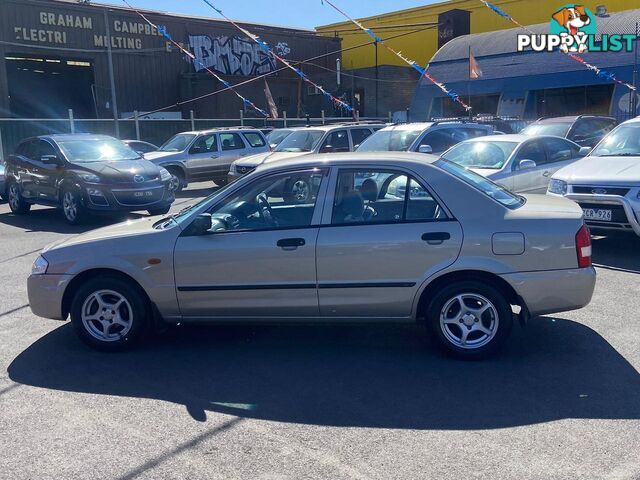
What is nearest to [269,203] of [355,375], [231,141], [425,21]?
[355,375]

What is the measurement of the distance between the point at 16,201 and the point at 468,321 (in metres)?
11.8

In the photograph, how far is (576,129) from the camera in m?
15.4

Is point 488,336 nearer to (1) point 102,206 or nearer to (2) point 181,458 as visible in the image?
(2) point 181,458

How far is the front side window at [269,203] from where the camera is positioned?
5301mm

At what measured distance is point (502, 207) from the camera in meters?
5.11

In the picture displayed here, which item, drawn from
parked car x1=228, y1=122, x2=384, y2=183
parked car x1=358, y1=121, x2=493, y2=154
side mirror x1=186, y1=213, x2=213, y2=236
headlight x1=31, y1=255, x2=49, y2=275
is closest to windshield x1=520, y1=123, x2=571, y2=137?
parked car x1=358, y1=121, x2=493, y2=154

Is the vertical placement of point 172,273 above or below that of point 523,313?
above

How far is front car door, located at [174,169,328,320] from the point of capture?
203 inches

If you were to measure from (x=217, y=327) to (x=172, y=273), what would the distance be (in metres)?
0.99

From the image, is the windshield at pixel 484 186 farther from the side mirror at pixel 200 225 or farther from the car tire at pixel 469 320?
the side mirror at pixel 200 225

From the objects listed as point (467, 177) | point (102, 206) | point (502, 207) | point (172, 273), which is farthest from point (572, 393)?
point (102, 206)

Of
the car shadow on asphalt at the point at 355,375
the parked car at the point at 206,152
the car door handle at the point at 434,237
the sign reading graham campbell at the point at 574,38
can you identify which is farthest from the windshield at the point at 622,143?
the sign reading graham campbell at the point at 574,38

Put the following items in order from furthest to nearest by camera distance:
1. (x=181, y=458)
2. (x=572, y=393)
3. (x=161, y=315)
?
1. (x=161, y=315)
2. (x=572, y=393)
3. (x=181, y=458)

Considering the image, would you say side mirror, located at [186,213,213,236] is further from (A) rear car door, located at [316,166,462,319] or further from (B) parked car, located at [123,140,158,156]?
(B) parked car, located at [123,140,158,156]
